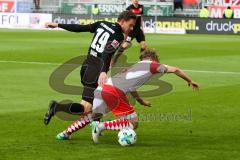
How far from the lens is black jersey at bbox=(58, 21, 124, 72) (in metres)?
10.7

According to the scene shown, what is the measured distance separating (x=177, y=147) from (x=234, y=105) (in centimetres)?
493

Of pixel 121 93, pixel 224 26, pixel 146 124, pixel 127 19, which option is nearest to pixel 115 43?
pixel 127 19

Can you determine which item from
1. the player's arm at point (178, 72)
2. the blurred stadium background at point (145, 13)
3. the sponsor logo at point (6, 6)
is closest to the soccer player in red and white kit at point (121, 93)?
the player's arm at point (178, 72)

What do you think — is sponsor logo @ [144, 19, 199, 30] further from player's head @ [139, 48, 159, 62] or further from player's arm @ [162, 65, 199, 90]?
player's arm @ [162, 65, 199, 90]

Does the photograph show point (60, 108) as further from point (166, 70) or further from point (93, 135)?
point (166, 70)

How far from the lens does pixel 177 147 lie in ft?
34.0

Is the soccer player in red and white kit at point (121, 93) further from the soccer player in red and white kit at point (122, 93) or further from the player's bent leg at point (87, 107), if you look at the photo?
the player's bent leg at point (87, 107)

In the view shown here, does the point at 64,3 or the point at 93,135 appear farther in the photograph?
the point at 64,3

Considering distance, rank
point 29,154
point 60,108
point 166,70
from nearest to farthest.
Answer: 1. point 29,154
2. point 166,70
3. point 60,108

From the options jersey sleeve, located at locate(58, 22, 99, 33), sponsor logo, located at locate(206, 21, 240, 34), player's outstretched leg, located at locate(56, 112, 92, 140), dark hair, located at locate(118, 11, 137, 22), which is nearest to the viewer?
dark hair, located at locate(118, 11, 137, 22)

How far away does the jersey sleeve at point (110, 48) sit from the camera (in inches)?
414

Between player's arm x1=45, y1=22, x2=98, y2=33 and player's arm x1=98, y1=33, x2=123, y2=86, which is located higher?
player's arm x1=45, y1=22, x2=98, y2=33

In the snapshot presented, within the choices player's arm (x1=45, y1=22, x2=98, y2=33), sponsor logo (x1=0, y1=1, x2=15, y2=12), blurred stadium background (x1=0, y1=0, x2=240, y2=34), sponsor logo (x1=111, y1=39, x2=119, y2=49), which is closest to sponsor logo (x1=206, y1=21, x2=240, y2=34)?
blurred stadium background (x1=0, y1=0, x2=240, y2=34)

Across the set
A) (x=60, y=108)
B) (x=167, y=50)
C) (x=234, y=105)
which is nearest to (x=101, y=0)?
(x=167, y=50)
